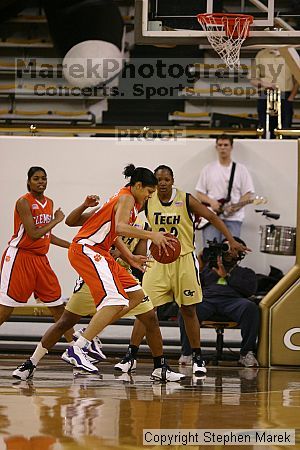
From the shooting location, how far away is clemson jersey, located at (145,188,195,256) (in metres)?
8.50

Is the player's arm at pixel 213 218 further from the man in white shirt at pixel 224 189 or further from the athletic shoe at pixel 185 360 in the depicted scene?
the man in white shirt at pixel 224 189

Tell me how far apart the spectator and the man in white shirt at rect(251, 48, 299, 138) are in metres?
3.43

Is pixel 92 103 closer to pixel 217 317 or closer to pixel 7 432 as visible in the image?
pixel 217 317

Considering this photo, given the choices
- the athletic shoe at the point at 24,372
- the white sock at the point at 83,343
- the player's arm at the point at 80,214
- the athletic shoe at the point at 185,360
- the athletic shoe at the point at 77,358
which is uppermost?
the player's arm at the point at 80,214

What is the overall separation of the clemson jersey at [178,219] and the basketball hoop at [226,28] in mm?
1405

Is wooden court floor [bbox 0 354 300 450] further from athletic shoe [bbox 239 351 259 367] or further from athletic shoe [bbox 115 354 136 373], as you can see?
athletic shoe [bbox 239 351 259 367]

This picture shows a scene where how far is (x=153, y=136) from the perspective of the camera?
11992 millimetres

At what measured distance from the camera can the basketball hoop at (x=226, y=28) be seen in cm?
798

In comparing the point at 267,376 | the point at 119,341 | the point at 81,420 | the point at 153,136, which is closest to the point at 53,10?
the point at 153,136

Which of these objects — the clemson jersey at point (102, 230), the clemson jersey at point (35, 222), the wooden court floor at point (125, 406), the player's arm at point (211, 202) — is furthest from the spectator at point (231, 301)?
the clemson jersey at point (102, 230)

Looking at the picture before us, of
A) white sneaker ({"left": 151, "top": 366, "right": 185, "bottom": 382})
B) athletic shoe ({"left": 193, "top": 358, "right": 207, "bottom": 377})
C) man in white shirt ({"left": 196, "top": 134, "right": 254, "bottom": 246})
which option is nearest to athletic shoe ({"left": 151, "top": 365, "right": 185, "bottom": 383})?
white sneaker ({"left": 151, "top": 366, "right": 185, "bottom": 382})

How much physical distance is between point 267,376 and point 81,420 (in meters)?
3.49

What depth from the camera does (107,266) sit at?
7113 millimetres

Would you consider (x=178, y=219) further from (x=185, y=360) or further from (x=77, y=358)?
(x=77, y=358)
